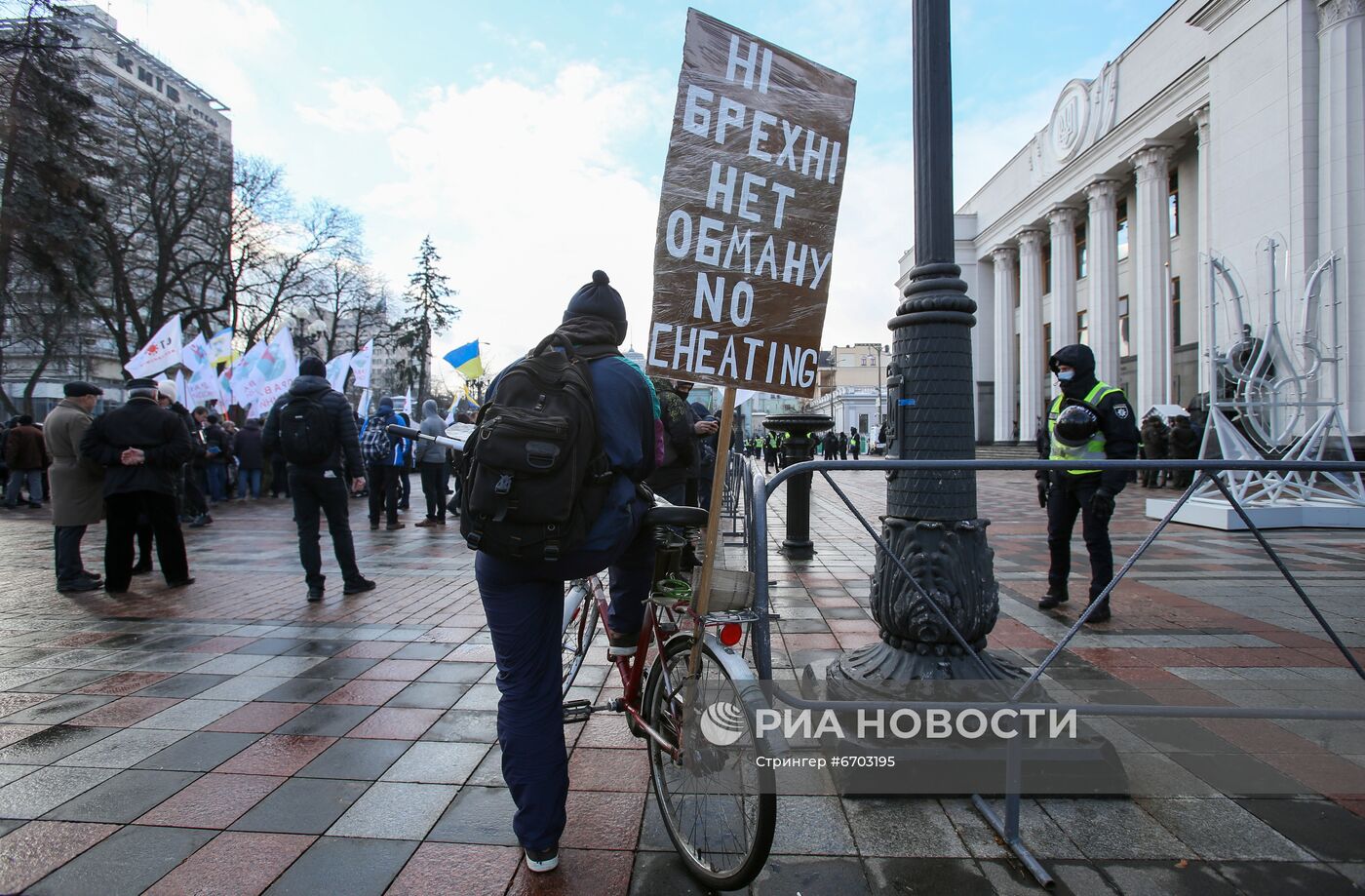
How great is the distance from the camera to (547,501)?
206 cm

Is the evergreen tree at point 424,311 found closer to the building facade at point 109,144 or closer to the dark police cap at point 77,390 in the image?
the building facade at point 109,144

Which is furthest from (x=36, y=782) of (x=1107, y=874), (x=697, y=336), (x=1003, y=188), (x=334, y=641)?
(x=1003, y=188)

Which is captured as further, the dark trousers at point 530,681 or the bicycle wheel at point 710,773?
the dark trousers at point 530,681

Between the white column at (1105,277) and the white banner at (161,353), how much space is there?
32768 millimetres

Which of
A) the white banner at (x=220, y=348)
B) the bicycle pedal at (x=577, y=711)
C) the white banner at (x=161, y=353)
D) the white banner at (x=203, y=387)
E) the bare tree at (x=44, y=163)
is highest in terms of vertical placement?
the bare tree at (x=44, y=163)

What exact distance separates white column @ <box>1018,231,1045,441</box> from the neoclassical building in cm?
10

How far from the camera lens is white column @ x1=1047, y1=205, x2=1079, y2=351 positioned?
36375 millimetres

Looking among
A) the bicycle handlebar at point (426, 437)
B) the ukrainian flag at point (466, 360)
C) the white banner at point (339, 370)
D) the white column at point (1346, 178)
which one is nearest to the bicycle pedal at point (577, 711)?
the bicycle handlebar at point (426, 437)

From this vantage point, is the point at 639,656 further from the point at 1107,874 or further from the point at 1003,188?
the point at 1003,188

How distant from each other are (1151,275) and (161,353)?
32210mm

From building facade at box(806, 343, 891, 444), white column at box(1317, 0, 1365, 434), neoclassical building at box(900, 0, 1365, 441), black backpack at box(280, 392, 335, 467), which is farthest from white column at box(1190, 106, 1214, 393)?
building facade at box(806, 343, 891, 444)

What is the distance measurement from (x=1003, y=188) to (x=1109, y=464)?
47.5 meters

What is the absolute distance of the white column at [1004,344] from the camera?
4397cm

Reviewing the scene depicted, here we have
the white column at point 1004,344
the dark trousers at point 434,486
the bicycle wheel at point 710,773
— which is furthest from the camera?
the white column at point 1004,344
